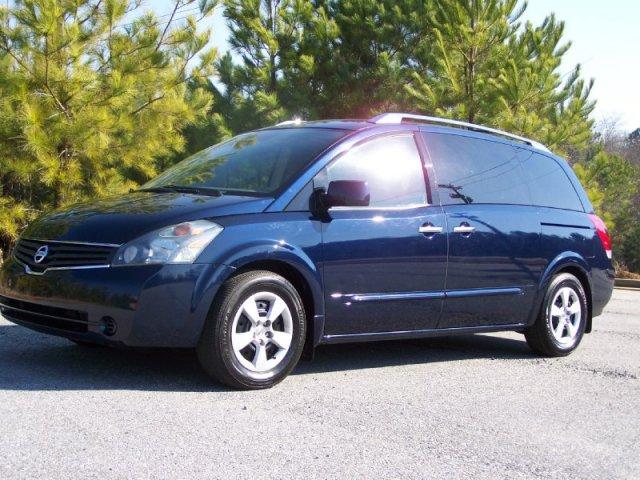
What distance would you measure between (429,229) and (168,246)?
1.94 m

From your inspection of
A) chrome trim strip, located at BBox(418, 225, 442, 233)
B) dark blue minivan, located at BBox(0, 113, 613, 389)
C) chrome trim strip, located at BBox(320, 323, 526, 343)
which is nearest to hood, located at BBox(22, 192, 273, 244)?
dark blue minivan, located at BBox(0, 113, 613, 389)

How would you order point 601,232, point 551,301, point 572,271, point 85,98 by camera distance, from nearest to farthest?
point 551,301 < point 572,271 < point 601,232 < point 85,98

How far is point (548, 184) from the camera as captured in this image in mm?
7312

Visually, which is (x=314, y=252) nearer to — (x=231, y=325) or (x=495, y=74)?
(x=231, y=325)

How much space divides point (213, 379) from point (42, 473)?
189 centimetres

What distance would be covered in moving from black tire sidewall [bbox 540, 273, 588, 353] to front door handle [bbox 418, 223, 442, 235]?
1.45 meters

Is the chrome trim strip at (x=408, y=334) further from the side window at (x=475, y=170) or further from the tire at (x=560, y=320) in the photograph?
the side window at (x=475, y=170)

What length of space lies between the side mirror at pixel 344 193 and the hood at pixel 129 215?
36cm

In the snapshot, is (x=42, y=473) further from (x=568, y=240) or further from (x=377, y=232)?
(x=568, y=240)

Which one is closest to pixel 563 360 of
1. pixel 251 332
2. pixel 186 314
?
pixel 251 332

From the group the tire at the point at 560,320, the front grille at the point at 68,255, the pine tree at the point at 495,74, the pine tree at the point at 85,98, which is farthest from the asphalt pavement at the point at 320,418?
the pine tree at the point at 495,74

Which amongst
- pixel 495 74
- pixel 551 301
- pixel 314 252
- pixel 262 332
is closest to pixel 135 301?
pixel 262 332

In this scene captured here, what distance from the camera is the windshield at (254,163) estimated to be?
561cm

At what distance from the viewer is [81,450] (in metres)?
3.77
